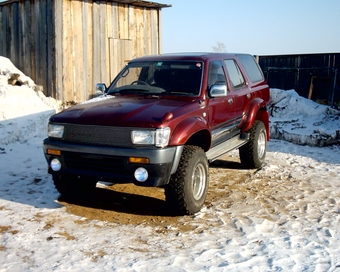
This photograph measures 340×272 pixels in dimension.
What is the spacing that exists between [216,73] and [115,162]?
226cm

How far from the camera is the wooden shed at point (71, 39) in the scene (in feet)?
39.9

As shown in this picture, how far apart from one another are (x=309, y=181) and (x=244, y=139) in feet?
3.93

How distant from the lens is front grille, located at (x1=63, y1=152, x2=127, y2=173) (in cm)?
515

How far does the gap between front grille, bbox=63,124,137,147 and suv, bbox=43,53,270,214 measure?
0.01 metres

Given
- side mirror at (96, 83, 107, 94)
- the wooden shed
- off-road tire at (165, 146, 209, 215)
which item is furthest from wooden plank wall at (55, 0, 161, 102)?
off-road tire at (165, 146, 209, 215)

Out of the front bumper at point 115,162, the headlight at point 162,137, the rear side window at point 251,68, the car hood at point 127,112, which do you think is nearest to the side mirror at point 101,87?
the car hood at point 127,112

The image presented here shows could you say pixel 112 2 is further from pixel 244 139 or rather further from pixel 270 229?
pixel 270 229

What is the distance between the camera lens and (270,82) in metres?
17.3

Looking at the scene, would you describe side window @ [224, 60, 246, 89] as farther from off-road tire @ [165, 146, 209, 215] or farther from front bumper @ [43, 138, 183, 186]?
front bumper @ [43, 138, 183, 186]

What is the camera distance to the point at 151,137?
16.5ft

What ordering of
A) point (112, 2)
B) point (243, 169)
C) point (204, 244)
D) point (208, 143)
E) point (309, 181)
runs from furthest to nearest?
1. point (112, 2)
2. point (243, 169)
3. point (309, 181)
4. point (208, 143)
5. point (204, 244)

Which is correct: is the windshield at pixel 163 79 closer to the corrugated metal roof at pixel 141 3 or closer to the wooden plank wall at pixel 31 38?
the wooden plank wall at pixel 31 38

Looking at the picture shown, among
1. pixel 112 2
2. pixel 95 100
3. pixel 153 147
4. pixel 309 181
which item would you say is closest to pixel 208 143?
pixel 153 147

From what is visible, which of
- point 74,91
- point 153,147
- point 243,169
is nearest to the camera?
point 153,147
